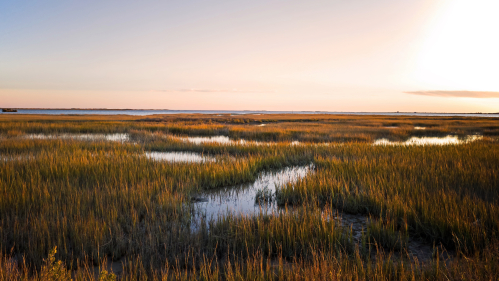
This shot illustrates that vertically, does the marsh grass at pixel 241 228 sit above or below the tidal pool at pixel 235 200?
above

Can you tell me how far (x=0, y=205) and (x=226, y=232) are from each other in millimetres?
4021

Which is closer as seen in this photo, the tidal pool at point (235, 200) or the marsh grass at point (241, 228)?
the marsh grass at point (241, 228)

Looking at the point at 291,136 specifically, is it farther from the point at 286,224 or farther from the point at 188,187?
the point at 286,224

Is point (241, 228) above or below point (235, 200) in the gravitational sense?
above

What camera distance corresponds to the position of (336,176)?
21.8 ft

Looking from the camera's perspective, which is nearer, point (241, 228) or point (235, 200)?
point (241, 228)

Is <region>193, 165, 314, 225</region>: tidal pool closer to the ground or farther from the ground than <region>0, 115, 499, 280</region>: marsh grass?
closer to the ground

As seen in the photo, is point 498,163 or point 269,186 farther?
point 498,163

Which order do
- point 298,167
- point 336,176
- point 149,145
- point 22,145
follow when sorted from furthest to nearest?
point 149,145, point 22,145, point 298,167, point 336,176

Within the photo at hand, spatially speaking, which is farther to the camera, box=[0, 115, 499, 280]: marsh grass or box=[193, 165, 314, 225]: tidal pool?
box=[193, 165, 314, 225]: tidal pool

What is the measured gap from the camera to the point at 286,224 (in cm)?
363

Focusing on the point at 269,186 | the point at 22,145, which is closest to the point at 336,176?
the point at 269,186

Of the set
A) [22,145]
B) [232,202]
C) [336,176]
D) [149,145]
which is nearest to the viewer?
[232,202]

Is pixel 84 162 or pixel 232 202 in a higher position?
pixel 84 162
